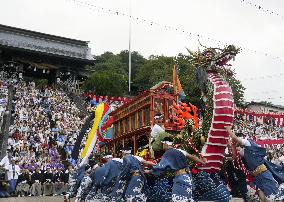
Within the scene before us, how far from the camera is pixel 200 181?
7.82 meters

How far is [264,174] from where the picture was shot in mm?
7602

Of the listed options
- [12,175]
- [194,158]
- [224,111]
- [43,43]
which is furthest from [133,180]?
[43,43]

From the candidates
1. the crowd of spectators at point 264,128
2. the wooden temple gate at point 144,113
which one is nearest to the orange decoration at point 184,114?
the wooden temple gate at point 144,113

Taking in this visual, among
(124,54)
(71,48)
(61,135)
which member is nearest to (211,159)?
(61,135)

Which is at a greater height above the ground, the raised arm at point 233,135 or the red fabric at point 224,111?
the red fabric at point 224,111

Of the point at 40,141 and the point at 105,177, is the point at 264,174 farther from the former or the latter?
the point at 40,141

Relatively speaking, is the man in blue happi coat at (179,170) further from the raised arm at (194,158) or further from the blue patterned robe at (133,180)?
the blue patterned robe at (133,180)

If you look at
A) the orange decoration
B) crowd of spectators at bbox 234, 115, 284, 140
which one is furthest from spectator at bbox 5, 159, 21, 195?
crowd of spectators at bbox 234, 115, 284, 140

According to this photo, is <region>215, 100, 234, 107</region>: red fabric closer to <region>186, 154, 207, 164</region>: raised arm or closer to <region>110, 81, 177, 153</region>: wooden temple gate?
<region>186, 154, 207, 164</region>: raised arm

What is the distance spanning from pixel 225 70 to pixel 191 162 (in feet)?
5.89

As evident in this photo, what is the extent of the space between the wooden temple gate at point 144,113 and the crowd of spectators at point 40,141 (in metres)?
1.96

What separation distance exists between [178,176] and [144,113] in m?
4.33

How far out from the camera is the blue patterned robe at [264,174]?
24.5ft

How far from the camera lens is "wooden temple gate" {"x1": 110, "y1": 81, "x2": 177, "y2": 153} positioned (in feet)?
35.6
